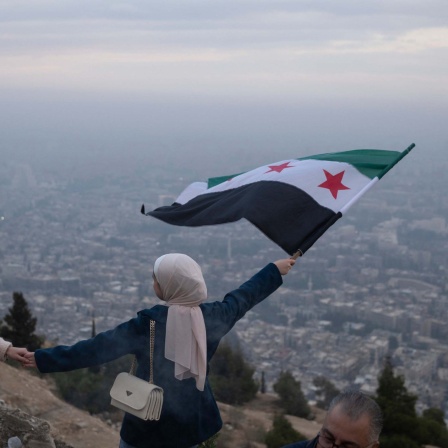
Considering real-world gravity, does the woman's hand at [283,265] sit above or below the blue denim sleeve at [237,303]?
above

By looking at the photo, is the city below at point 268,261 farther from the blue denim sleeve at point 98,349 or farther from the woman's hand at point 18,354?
the blue denim sleeve at point 98,349

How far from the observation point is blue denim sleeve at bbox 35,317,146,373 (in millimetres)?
3305

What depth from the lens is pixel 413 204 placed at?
57.0 metres

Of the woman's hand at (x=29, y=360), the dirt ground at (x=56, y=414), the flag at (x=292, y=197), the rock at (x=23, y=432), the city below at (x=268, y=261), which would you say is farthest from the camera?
the city below at (x=268, y=261)

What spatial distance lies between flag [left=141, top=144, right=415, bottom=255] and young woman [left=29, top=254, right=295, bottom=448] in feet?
2.71

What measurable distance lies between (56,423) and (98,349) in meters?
4.96

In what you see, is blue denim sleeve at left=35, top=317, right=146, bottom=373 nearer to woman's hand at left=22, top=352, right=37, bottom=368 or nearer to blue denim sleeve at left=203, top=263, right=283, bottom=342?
woman's hand at left=22, top=352, right=37, bottom=368

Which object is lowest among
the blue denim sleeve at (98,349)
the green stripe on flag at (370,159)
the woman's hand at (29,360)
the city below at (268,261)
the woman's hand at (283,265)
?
the city below at (268,261)

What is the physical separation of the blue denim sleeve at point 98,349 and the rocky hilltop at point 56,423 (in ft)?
4.73

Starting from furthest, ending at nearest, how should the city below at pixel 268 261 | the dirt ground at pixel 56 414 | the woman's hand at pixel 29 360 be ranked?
the city below at pixel 268 261 → the dirt ground at pixel 56 414 → the woman's hand at pixel 29 360

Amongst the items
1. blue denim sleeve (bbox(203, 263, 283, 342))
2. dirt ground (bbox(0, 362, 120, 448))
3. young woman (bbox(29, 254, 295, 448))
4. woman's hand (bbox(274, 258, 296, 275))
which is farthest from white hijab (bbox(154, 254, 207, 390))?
dirt ground (bbox(0, 362, 120, 448))

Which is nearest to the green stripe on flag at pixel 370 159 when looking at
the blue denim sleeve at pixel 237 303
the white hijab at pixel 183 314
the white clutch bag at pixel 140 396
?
the blue denim sleeve at pixel 237 303

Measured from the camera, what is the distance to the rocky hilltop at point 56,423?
4.64 meters

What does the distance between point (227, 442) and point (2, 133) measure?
81.8 meters
